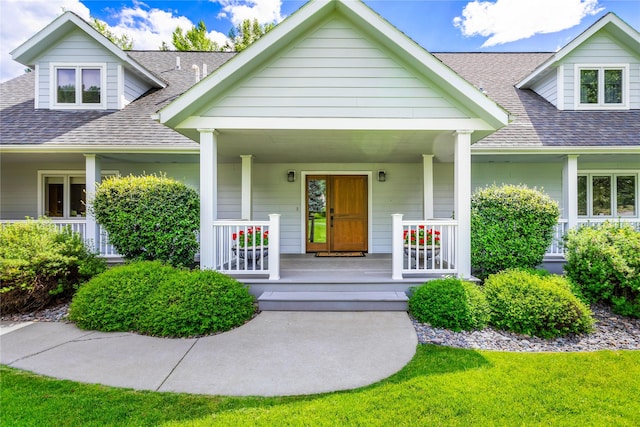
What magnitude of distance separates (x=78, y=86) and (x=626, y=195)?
1573cm

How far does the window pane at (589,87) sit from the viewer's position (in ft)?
28.7

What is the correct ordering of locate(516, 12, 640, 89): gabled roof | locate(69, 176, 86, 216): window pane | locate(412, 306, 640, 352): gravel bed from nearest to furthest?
locate(412, 306, 640, 352): gravel bed
locate(516, 12, 640, 89): gabled roof
locate(69, 176, 86, 216): window pane

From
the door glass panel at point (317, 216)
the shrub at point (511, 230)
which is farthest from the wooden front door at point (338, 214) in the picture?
the shrub at point (511, 230)

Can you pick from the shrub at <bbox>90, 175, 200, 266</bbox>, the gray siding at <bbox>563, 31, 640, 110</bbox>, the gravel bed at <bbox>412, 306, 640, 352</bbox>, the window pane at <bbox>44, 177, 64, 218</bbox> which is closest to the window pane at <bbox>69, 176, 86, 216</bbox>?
the window pane at <bbox>44, 177, 64, 218</bbox>

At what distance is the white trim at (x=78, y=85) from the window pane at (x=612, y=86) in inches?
543

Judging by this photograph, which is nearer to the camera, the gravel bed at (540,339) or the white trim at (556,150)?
the gravel bed at (540,339)

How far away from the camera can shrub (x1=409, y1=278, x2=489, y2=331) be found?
14.8ft

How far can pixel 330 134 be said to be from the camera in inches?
237

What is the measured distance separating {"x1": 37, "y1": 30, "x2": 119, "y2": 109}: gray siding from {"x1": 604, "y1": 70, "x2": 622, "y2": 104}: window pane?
44.3 ft

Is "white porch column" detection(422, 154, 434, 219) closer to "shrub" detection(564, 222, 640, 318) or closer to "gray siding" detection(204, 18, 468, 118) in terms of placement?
"gray siding" detection(204, 18, 468, 118)

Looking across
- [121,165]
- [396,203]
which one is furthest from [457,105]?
[121,165]

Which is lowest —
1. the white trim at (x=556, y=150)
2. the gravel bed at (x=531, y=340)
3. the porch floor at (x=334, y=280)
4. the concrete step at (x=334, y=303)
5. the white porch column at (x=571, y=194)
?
the gravel bed at (x=531, y=340)

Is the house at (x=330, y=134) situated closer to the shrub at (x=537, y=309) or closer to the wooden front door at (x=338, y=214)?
the wooden front door at (x=338, y=214)

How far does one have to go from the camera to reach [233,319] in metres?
4.63
